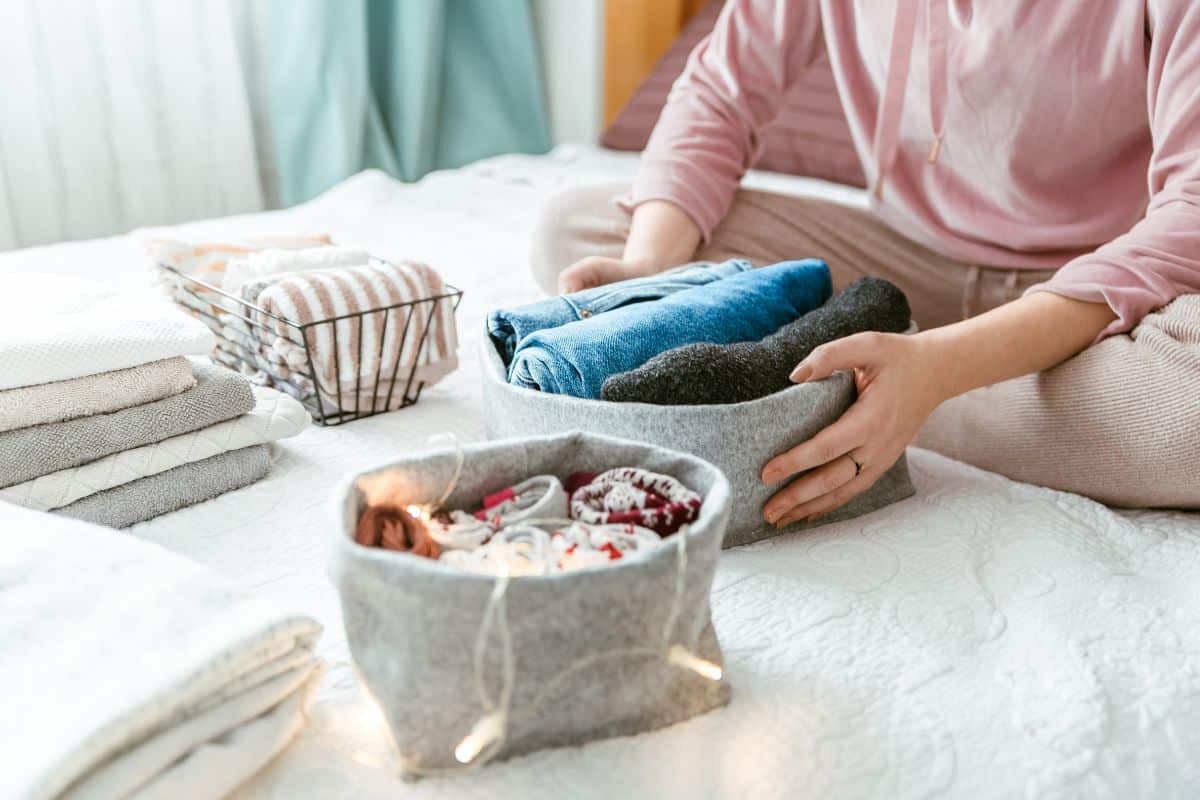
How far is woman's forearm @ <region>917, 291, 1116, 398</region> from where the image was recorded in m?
0.89

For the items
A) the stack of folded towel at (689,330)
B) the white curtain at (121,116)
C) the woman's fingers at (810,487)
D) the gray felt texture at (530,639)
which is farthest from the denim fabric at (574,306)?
the white curtain at (121,116)

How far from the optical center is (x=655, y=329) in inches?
33.6

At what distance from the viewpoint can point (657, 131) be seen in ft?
4.48

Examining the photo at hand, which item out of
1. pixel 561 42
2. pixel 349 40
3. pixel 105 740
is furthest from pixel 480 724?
pixel 561 42

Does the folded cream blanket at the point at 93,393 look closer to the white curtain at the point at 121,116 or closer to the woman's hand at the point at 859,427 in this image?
the woman's hand at the point at 859,427

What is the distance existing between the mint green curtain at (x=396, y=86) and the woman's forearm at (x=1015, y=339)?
65.7 inches

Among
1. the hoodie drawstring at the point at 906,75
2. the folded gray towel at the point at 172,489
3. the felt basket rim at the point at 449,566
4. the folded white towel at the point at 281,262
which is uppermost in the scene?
the hoodie drawstring at the point at 906,75

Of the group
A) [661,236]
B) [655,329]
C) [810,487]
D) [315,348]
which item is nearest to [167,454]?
[315,348]

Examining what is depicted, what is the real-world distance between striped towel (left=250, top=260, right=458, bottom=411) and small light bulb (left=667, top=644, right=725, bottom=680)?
1.67 feet

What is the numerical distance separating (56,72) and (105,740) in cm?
174

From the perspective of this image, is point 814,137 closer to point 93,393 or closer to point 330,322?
point 330,322

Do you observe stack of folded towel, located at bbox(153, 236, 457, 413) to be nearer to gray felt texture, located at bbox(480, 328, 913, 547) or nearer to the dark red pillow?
gray felt texture, located at bbox(480, 328, 913, 547)

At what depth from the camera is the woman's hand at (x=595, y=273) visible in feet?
3.53

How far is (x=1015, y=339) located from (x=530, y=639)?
57cm
